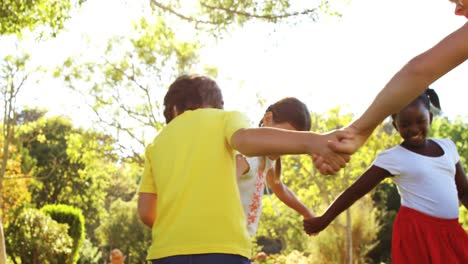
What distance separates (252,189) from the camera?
3447mm

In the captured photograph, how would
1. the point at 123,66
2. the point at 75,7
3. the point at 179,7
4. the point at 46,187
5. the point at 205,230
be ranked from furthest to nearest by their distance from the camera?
the point at 46,187 → the point at 123,66 → the point at 179,7 → the point at 75,7 → the point at 205,230

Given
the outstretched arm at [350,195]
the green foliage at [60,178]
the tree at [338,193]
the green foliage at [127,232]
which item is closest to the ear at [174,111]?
the outstretched arm at [350,195]

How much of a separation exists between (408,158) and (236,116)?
44.7 inches

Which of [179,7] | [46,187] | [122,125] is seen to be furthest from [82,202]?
[179,7]

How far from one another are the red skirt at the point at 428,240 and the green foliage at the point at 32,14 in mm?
6449

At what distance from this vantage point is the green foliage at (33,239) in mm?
18219

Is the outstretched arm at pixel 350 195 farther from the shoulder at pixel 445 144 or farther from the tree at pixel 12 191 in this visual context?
the tree at pixel 12 191

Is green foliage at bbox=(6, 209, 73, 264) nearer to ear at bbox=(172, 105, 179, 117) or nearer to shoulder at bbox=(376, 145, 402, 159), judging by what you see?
shoulder at bbox=(376, 145, 402, 159)

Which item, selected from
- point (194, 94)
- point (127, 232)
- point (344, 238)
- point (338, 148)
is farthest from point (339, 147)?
Answer: point (127, 232)

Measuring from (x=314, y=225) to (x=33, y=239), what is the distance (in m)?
15.9

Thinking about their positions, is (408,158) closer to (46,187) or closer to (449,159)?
(449,159)

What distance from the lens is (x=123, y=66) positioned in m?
21.1

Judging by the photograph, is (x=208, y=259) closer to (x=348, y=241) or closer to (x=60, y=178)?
(x=348, y=241)

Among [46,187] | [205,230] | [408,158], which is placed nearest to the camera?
[205,230]
